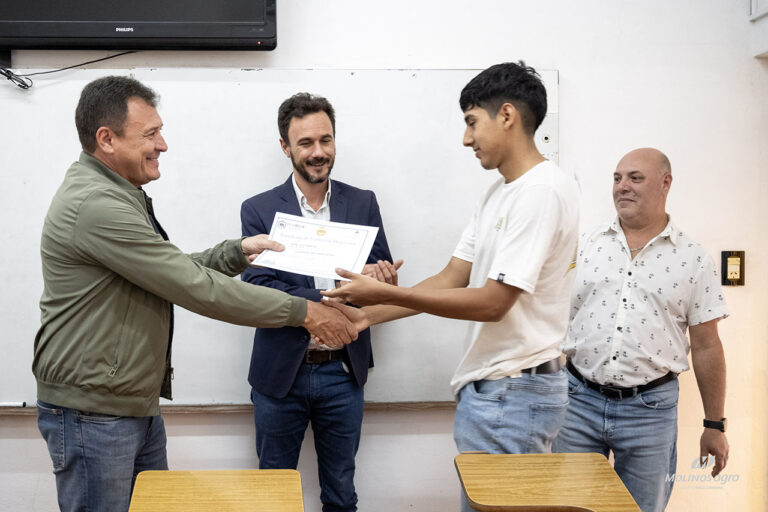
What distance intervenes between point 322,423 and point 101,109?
1407 millimetres

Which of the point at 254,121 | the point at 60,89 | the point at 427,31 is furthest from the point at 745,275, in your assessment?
the point at 60,89

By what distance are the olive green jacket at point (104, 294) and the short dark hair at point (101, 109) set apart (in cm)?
7

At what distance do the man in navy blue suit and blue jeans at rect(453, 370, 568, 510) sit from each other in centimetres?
80

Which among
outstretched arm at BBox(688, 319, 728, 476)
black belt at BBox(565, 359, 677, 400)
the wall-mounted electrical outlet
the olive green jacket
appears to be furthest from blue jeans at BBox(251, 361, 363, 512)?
the wall-mounted electrical outlet

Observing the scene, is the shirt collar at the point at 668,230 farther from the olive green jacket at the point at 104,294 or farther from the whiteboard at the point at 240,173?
the olive green jacket at the point at 104,294

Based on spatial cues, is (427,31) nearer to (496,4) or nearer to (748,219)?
(496,4)

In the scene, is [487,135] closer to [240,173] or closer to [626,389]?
[626,389]

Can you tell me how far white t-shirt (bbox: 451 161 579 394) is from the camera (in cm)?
179

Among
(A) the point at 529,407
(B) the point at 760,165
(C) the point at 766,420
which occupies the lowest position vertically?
(C) the point at 766,420

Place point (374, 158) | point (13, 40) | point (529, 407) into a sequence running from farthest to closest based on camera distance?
point (374, 158) → point (13, 40) → point (529, 407)

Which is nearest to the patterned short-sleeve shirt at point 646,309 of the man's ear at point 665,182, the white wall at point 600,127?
the man's ear at point 665,182

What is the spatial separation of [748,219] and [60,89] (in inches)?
117

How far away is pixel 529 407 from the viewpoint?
1.86 metres

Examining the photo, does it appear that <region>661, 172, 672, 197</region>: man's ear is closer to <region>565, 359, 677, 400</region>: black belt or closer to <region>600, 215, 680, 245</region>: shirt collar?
<region>600, 215, 680, 245</region>: shirt collar
